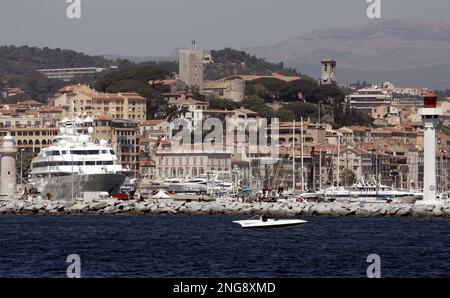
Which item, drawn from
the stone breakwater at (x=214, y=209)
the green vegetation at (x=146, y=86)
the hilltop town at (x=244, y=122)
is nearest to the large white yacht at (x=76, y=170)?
the stone breakwater at (x=214, y=209)

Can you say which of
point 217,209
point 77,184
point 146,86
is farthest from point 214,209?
point 146,86

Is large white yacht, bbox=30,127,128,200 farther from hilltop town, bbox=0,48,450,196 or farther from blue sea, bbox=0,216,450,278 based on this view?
blue sea, bbox=0,216,450,278

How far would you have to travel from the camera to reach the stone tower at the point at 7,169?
82500 millimetres

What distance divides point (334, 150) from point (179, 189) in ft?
91.4

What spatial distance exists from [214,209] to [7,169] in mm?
19440

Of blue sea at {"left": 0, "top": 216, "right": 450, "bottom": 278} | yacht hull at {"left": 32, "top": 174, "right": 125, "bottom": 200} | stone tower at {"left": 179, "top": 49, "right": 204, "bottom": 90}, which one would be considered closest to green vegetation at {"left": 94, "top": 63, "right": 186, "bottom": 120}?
stone tower at {"left": 179, "top": 49, "right": 204, "bottom": 90}

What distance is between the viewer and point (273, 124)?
14688cm

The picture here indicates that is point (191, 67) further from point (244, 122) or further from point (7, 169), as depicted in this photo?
point (7, 169)

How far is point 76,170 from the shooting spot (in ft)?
265

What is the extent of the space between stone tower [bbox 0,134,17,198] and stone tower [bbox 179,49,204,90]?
330 ft

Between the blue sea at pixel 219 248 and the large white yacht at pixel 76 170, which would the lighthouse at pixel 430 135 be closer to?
the blue sea at pixel 219 248

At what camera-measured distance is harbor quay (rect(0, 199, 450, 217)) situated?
64.5m

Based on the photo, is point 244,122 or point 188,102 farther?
point 188,102
